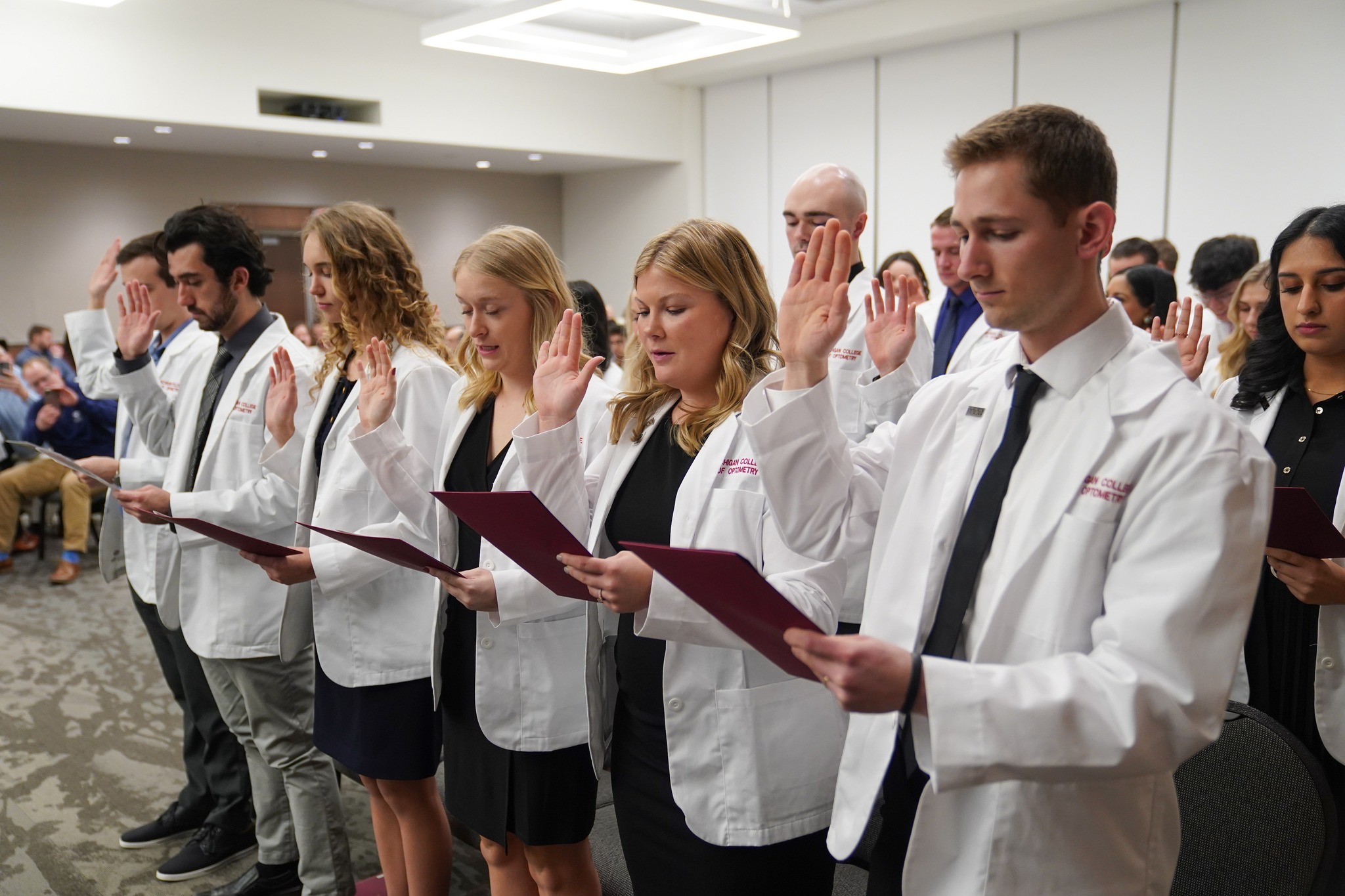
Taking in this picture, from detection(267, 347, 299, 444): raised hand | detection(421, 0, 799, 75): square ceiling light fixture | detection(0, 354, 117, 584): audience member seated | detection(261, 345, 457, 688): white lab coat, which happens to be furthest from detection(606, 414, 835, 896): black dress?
detection(0, 354, 117, 584): audience member seated

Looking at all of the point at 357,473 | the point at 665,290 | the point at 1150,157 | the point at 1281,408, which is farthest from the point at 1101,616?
the point at 1150,157

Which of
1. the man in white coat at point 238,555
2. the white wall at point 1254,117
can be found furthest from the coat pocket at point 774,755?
the white wall at point 1254,117

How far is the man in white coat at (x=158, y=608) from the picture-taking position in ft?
9.77

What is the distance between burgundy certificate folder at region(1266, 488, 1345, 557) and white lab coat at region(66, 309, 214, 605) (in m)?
2.68

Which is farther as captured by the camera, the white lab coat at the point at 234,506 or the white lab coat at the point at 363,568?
the white lab coat at the point at 234,506

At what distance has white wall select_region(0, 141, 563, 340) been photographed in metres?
9.11

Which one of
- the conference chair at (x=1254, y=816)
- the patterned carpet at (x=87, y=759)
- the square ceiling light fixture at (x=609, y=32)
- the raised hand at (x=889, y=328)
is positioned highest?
the square ceiling light fixture at (x=609, y=32)

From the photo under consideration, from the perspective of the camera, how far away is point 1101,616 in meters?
1.15

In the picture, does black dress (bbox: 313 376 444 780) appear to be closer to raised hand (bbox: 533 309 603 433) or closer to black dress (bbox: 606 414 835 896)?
black dress (bbox: 606 414 835 896)

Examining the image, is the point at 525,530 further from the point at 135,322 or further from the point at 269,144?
the point at 269,144

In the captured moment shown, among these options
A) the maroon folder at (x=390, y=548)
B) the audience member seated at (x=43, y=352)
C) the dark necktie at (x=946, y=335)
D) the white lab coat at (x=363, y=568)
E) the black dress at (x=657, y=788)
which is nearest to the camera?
the black dress at (x=657, y=788)

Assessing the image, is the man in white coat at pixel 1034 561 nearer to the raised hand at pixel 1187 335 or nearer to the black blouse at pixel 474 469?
the black blouse at pixel 474 469

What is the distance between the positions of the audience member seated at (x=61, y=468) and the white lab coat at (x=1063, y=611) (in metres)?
5.92

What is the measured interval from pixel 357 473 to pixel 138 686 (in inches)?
Answer: 114
